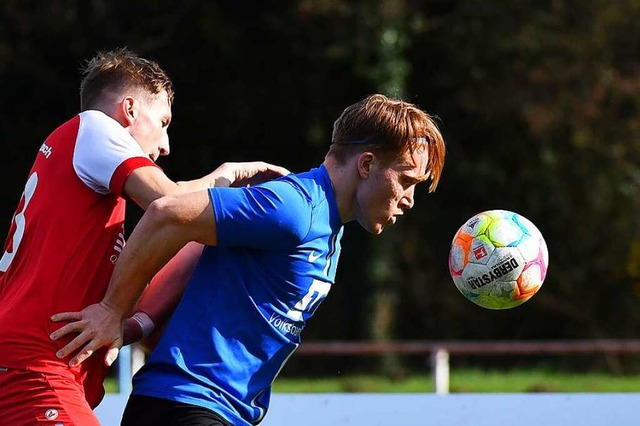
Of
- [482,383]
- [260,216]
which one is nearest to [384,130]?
[260,216]

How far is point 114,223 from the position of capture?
3713 millimetres

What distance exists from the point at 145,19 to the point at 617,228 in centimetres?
875

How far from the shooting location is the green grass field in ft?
43.0

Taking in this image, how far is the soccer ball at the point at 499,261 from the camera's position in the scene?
4462 millimetres

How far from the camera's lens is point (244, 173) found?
13.3 ft

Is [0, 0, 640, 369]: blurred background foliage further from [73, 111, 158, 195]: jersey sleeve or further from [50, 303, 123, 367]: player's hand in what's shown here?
[50, 303, 123, 367]: player's hand

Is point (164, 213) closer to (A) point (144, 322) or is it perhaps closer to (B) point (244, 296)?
(B) point (244, 296)

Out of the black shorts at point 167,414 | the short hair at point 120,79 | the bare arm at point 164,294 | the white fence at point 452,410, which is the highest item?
the short hair at point 120,79

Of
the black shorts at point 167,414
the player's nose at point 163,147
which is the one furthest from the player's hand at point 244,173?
the black shorts at point 167,414

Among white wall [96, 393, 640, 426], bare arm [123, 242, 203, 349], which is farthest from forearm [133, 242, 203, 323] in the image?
white wall [96, 393, 640, 426]

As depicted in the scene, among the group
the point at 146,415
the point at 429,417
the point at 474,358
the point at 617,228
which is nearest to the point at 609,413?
the point at 429,417

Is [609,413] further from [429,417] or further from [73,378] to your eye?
[73,378]

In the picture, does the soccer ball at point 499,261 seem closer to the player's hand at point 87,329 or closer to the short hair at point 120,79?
the short hair at point 120,79

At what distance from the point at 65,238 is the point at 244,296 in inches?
24.2
